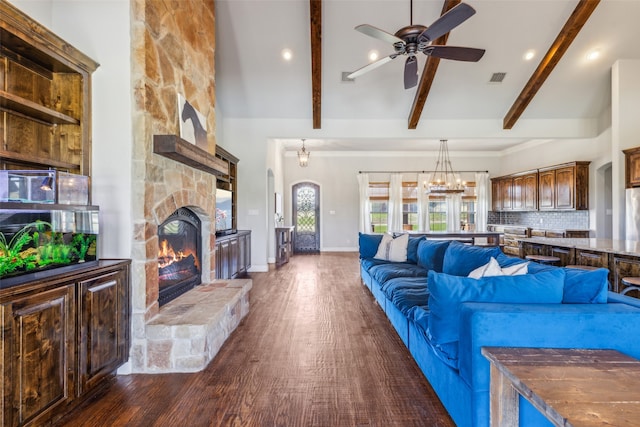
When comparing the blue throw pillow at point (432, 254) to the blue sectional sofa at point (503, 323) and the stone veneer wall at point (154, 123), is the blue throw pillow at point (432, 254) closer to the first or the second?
the blue sectional sofa at point (503, 323)

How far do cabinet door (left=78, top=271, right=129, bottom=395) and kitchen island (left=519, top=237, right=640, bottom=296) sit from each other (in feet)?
15.9

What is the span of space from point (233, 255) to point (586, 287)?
182 inches

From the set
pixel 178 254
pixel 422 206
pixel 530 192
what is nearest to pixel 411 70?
pixel 178 254

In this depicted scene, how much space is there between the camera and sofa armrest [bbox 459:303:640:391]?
5.29ft

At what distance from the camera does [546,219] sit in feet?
28.2

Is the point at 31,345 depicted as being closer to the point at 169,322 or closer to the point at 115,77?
the point at 169,322

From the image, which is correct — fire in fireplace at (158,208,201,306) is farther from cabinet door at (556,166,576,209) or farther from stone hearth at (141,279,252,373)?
cabinet door at (556,166,576,209)

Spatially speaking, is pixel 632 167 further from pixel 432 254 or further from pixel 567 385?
pixel 567 385

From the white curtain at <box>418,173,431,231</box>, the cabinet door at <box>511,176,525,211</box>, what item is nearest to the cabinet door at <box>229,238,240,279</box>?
the white curtain at <box>418,173,431,231</box>

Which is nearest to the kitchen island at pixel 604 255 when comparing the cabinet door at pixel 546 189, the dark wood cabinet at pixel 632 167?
the dark wood cabinet at pixel 632 167

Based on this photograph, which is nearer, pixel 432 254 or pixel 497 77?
pixel 432 254

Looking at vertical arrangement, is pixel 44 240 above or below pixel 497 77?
below

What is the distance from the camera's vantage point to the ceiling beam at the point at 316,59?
4.48 metres

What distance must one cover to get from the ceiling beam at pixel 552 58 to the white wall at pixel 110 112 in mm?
5847
